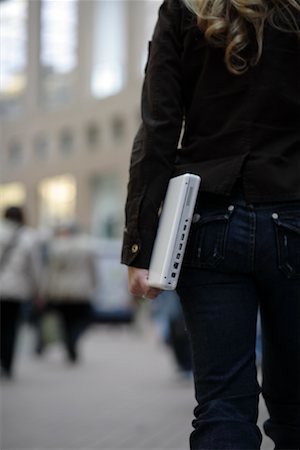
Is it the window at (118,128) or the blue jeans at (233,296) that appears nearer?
the blue jeans at (233,296)

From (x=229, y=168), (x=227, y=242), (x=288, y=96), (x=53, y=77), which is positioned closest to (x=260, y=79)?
(x=288, y=96)

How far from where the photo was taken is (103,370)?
8.93 meters

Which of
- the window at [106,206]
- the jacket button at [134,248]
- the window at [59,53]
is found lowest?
the window at [106,206]

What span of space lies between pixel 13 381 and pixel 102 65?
86.2 feet

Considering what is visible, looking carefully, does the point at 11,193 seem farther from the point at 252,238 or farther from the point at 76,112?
the point at 252,238

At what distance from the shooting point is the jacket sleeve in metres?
2.18

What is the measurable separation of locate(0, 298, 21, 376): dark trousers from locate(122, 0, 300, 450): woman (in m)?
6.04

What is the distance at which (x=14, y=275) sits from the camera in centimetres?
814

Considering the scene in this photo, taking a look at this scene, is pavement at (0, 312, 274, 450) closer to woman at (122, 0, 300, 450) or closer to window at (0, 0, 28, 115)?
woman at (122, 0, 300, 450)

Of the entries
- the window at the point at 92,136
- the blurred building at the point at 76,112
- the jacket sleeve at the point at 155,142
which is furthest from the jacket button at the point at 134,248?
the window at the point at 92,136

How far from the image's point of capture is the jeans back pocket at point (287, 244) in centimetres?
211

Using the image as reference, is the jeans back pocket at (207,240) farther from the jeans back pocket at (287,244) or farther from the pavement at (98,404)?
the pavement at (98,404)

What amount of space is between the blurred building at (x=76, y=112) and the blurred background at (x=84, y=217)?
0.05 metres

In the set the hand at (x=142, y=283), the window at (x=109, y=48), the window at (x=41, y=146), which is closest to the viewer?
the hand at (x=142, y=283)
